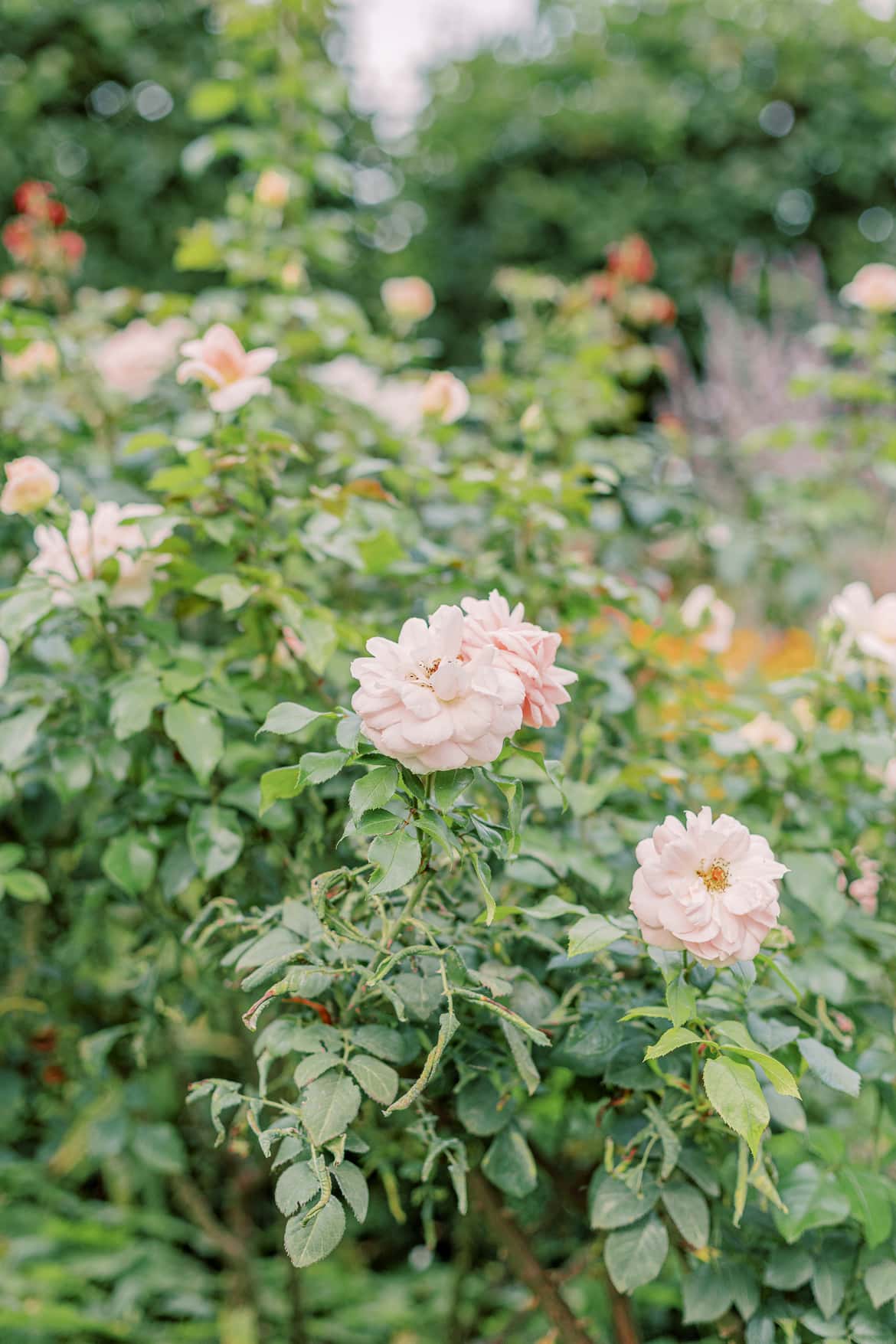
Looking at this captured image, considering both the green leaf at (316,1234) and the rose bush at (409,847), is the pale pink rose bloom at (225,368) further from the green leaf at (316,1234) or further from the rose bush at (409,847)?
the green leaf at (316,1234)

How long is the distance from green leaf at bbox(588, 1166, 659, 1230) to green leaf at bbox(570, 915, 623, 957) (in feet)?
0.76

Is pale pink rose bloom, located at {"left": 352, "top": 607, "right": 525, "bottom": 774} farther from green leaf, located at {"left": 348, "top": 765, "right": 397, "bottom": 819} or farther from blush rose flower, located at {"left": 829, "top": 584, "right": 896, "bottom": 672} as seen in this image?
blush rose flower, located at {"left": 829, "top": 584, "right": 896, "bottom": 672}

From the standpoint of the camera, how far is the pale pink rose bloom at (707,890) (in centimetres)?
72

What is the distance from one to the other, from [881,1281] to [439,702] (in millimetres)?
634

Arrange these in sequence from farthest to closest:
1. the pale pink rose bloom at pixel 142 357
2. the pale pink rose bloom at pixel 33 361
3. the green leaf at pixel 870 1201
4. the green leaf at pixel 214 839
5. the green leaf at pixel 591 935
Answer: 1. the pale pink rose bloom at pixel 142 357
2. the pale pink rose bloom at pixel 33 361
3. the green leaf at pixel 214 839
4. the green leaf at pixel 870 1201
5. the green leaf at pixel 591 935

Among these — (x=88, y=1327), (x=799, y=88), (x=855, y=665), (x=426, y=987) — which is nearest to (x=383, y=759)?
(x=426, y=987)

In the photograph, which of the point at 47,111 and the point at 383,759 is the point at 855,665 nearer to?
the point at 383,759

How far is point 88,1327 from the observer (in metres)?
1.53

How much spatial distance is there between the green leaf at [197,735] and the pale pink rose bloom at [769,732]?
2.09ft

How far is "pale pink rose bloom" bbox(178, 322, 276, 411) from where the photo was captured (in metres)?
1.04

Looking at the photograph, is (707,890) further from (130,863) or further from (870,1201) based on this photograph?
(130,863)

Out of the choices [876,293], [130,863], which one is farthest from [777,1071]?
[876,293]

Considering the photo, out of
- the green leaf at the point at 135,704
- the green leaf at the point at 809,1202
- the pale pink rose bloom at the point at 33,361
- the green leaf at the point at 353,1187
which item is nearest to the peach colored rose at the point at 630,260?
the pale pink rose bloom at the point at 33,361

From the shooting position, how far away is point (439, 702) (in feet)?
2.24
